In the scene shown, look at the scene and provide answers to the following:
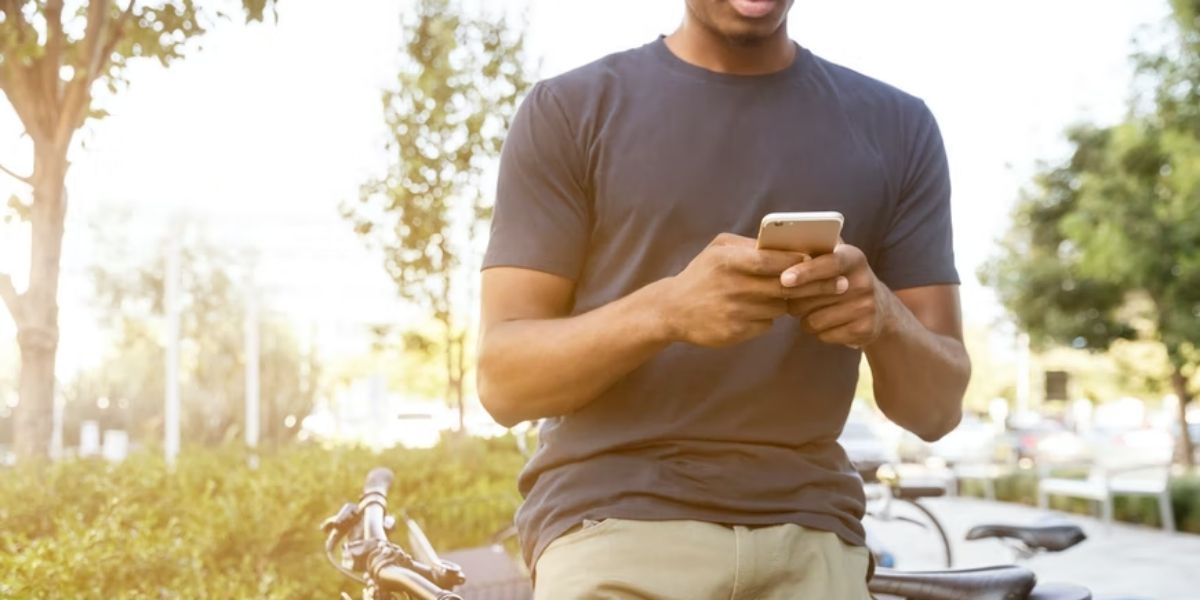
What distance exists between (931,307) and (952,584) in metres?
1.16

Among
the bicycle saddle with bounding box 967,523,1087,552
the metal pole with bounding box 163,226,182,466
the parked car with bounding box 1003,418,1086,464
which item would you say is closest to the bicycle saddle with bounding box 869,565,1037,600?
the bicycle saddle with bounding box 967,523,1087,552

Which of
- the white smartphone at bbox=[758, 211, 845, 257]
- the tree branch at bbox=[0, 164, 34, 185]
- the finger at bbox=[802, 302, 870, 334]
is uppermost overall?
the tree branch at bbox=[0, 164, 34, 185]

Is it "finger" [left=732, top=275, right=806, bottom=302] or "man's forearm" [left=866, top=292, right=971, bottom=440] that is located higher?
"finger" [left=732, top=275, right=806, bottom=302]

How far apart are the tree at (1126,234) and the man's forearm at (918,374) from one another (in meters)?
17.2

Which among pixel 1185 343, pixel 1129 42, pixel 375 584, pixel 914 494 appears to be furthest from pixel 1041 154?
pixel 375 584

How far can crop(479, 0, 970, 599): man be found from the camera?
167 cm

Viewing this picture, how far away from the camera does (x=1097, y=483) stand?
1970 cm

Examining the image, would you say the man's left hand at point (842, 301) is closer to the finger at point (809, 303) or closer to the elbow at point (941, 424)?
the finger at point (809, 303)

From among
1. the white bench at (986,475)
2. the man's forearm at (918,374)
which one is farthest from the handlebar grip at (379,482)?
the white bench at (986,475)

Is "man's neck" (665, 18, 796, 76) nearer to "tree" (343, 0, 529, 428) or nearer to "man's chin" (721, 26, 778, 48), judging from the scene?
"man's chin" (721, 26, 778, 48)

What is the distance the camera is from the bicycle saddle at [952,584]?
2895mm

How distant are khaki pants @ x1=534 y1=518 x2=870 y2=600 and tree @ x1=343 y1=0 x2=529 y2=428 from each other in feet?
31.5

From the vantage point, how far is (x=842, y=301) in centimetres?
155

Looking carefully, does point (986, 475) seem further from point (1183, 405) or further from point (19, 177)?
point (19, 177)
